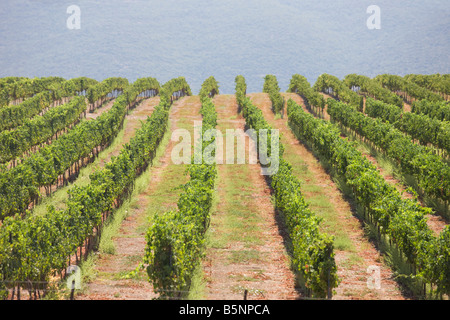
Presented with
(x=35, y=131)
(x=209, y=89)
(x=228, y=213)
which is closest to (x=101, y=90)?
(x=209, y=89)

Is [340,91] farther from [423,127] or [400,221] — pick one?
[400,221]

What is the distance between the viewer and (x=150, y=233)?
63.2 feet

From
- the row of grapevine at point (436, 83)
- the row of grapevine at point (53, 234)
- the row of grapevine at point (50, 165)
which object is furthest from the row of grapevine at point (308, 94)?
the row of grapevine at point (53, 234)

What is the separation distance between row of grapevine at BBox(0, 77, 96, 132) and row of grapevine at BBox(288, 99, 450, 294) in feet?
114

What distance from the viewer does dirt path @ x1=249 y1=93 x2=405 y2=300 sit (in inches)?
830

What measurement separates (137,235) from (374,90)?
6440 centimetres

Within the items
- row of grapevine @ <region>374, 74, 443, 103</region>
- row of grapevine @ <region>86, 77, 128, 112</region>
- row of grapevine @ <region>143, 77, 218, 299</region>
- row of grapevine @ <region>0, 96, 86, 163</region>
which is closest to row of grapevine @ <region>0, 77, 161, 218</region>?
row of grapevine @ <region>0, 96, 86, 163</region>

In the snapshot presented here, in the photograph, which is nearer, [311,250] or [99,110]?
[311,250]

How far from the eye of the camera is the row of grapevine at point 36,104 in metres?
57.3

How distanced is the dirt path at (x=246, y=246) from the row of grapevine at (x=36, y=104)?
26.4 m

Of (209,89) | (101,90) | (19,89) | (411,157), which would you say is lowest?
(411,157)

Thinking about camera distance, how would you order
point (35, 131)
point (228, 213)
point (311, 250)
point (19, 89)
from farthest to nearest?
point (19, 89), point (35, 131), point (228, 213), point (311, 250)

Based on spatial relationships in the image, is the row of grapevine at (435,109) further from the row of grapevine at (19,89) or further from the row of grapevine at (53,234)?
the row of grapevine at (19,89)

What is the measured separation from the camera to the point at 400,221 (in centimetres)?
2253
